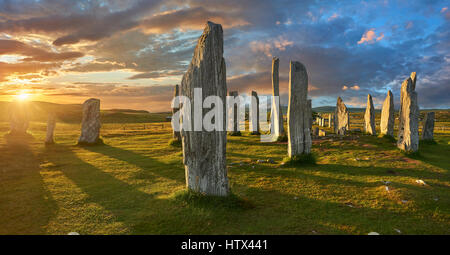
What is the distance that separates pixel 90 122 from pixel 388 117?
26.2 m

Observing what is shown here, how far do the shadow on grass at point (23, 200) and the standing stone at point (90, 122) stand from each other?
6643mm

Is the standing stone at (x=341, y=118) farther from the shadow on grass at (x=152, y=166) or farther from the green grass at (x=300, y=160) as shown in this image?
the shadow on grass at (x=152, y=166)

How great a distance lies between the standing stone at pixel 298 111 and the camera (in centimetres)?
1266

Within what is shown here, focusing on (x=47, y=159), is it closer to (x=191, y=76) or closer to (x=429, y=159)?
(x=191, y=76)

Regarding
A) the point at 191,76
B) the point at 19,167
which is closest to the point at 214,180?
the point at 191,76

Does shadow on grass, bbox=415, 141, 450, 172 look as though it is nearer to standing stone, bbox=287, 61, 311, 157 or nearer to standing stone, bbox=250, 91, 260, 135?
standing stone, bbox=287, 61, 311, 157

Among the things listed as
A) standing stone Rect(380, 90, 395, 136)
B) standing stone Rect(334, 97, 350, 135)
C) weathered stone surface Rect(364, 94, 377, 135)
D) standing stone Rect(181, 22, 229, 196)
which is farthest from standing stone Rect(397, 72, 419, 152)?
standing stone Rect(181, 22, 229, 196)

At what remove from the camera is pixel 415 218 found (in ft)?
22.0

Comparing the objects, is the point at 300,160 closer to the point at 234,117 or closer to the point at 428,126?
the point at 428,126

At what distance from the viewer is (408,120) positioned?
1446 cm

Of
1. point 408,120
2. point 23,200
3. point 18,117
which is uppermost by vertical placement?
point 18,117

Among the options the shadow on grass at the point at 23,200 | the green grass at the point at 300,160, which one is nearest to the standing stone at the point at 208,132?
the shadow on grass at the point at 23,200

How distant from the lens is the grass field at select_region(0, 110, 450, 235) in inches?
251

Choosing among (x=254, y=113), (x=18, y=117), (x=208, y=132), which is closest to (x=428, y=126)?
(x=254, y=113)
